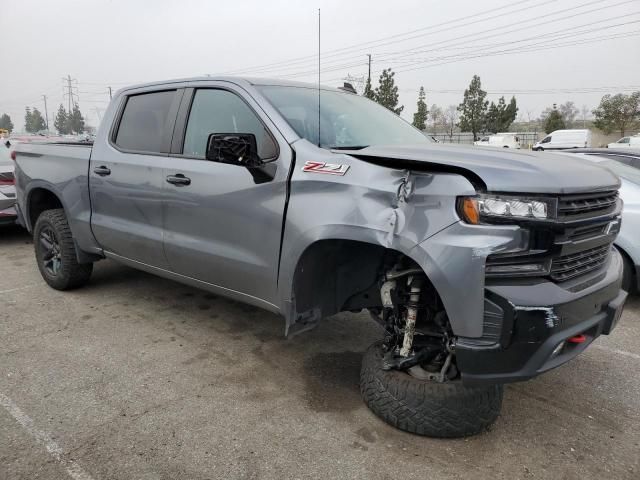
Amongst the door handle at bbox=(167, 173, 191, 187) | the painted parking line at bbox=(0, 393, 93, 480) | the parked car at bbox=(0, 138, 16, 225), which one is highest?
the door handle at bbox=(167, 173, 191, 187)

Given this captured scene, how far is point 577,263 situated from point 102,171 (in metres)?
3.51

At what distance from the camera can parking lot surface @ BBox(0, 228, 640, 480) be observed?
2363mm

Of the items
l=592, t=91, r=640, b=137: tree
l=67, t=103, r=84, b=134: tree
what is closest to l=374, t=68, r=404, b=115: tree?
l=592, t=91, r=640, b=137: tree

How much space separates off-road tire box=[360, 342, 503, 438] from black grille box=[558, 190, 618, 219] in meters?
0.93

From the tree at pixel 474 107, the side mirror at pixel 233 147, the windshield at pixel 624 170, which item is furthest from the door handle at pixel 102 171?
the tree at pixel 474 107

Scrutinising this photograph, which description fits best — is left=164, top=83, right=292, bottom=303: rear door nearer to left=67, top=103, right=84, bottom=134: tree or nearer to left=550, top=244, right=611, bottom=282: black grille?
left=550, top=244, right=611, bottom=282: black grille

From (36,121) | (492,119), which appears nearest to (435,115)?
(492,119)

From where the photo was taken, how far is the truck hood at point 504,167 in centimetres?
208

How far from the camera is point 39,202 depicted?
5.07 m

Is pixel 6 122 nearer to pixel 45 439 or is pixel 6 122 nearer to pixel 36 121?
pixel 36 121

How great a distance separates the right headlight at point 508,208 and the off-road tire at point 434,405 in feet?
2.86

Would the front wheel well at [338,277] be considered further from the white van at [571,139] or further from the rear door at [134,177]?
the white van at [571,139]

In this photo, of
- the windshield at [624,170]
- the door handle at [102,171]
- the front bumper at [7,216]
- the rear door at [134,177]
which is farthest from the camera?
the front bumper at [7,216]

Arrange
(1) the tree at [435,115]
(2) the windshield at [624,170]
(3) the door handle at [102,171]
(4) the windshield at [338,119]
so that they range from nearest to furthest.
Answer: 1. (4) the windshield at [338,119]
2. (3) the door handle at [102,171]
3. (2) the windshield at [624,170]
4. (1) the tree at [435,115]
